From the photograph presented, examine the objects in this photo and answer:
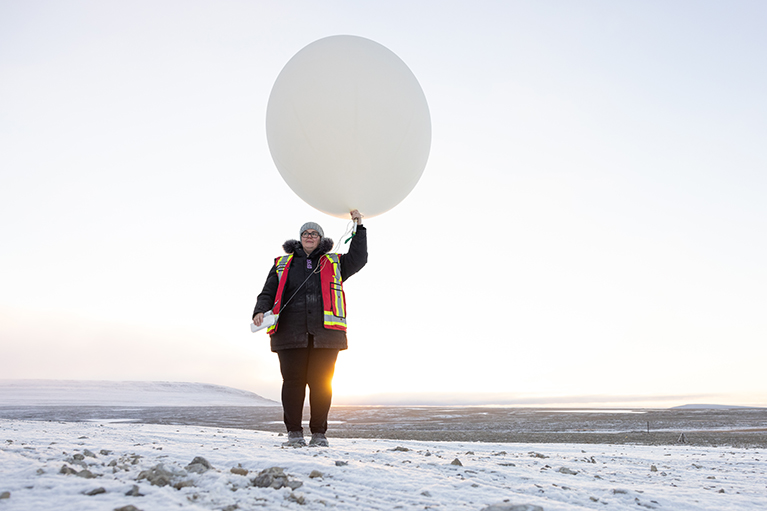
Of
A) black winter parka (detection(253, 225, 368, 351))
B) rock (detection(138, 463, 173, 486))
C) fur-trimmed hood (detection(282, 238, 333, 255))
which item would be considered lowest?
rock (detection(138, 463, 173, 486))

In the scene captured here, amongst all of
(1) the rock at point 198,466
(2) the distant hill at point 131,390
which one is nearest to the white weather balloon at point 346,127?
(1) the rock at point 198,466

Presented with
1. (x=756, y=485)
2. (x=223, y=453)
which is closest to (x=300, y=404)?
(x=223, y=453)

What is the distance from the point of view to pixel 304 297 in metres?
4.37

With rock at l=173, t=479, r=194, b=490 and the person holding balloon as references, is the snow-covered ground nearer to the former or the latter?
rock at l=173, t=479, r=194, b=490

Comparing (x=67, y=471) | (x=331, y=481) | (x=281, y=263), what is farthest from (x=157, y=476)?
(x=281, y=263)

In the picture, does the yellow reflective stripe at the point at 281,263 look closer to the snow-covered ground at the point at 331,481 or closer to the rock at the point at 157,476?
the snow-covered ground at the point at 331,481

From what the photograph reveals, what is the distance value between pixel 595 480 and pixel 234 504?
7.70ft

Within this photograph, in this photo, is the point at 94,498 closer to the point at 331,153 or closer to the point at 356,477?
the point at 356,477

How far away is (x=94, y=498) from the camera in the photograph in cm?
195

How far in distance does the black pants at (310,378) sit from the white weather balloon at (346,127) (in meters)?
1.37

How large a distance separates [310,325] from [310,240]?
843mm

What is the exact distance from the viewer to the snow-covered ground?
2.07 m

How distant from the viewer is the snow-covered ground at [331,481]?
6.81ft

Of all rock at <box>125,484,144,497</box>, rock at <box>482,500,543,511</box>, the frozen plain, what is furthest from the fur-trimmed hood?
rock at <box>482,500,543,511</box>
